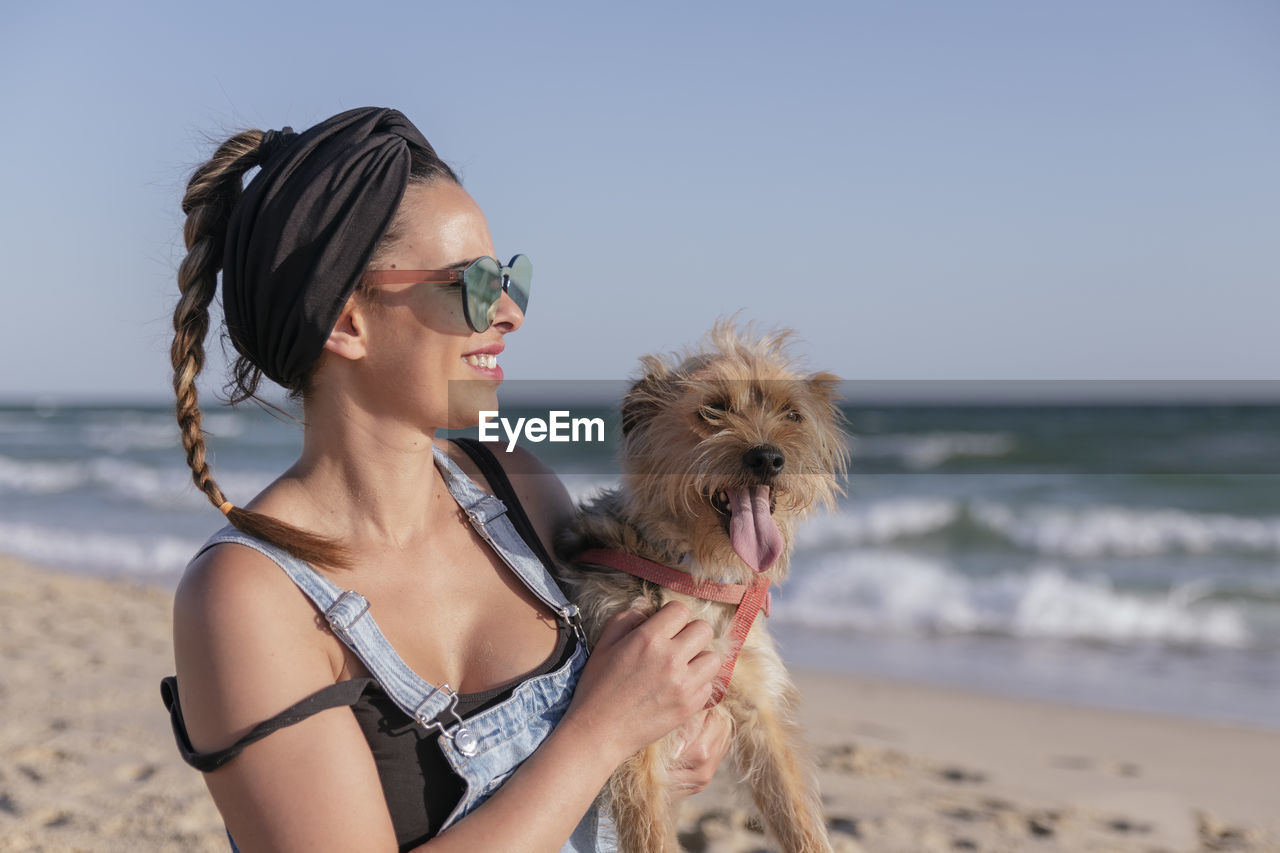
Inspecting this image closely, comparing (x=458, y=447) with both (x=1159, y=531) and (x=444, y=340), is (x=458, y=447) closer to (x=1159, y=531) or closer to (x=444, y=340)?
(x=444, y=340)

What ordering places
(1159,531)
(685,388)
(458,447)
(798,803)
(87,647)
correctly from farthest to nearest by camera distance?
(1159,531)
(87,647)
(685,388)
(798,803)
(458,447)

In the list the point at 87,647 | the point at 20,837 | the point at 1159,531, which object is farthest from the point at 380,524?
the point at 1159,531

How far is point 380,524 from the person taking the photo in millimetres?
2305

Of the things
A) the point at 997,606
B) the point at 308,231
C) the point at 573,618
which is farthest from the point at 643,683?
the point at 997,606

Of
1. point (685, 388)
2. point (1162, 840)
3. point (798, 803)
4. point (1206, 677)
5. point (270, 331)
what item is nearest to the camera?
point (270, 331)

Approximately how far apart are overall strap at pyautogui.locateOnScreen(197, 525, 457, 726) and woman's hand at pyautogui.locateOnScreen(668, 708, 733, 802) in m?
1.02

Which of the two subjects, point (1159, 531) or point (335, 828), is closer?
point (335, 828)

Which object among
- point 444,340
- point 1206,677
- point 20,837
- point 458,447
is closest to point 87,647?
point 20,837

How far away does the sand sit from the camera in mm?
4852

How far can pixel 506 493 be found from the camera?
2.65 meters

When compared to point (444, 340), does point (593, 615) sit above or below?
below

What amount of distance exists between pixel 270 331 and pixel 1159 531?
15.6m

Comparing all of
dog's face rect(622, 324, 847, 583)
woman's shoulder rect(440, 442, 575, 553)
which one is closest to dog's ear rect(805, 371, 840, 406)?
dog's face rect(622, 324, 847, 583)

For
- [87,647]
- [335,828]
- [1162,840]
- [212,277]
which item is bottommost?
[87,647]
